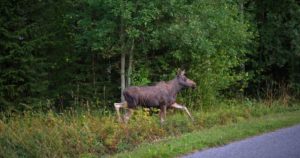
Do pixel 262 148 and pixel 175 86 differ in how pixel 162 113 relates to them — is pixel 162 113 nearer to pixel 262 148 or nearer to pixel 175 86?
pixel 175 86

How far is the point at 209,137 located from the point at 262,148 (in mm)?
1735

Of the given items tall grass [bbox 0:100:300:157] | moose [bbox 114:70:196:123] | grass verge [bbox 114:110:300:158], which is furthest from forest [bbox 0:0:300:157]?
grass verge [bbox 114:110:300:158]

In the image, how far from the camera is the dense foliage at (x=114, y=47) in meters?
20.5

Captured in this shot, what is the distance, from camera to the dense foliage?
2048 cm

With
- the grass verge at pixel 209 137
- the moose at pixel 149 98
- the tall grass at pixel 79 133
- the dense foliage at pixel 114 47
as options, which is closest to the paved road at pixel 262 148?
the grass verge at pixel 209 137

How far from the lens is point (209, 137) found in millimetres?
13359

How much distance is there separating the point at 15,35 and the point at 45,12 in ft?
9.88

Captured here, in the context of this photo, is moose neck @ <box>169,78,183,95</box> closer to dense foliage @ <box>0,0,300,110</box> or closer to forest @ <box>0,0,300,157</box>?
forest @ <box>0,0,300,157</box>

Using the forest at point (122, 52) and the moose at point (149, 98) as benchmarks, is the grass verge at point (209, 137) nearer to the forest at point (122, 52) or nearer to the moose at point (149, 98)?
the forest at point (122, 52)

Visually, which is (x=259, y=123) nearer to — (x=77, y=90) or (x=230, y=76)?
(x=230, y=76)

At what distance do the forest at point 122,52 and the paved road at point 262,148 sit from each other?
2919 mm

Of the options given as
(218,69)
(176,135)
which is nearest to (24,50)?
(218,69)

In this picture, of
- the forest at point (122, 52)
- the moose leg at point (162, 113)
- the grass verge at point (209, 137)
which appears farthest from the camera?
the forest at point (122, 52)

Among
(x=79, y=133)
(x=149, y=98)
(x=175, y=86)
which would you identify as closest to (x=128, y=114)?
(x=149, y=98)
